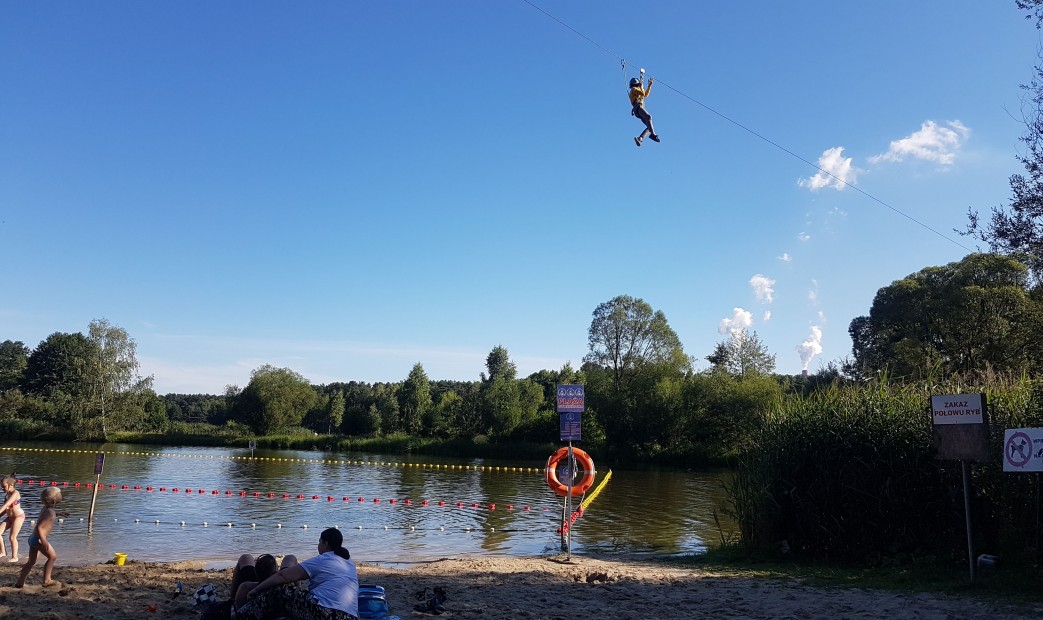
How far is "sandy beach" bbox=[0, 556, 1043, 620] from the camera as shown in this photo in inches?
292

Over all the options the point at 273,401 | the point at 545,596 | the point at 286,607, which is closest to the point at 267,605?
the point at 286,607

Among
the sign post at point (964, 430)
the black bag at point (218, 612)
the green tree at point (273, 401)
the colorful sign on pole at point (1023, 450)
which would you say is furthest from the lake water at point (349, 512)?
the green tree at point (273, 401)

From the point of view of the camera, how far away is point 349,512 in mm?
19922

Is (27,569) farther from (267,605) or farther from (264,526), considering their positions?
(264,526)

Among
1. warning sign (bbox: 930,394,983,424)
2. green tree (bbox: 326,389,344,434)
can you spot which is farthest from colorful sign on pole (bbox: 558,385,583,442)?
green tree (bbox: 326,389,344,434)

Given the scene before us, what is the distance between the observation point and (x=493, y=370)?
7775 centimetres

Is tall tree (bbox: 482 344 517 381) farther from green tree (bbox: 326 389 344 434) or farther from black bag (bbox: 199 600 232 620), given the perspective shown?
black bag (bbox: 199 600 232 620)

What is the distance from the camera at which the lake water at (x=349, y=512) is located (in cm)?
1428

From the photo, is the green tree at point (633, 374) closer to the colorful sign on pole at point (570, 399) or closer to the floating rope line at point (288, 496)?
the floating rope line at point (288, 496)

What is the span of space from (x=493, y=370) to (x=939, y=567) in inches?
2687

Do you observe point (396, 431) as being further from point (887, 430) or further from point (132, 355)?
point (887, 430)

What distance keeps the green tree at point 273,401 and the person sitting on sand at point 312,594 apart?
2685 inches

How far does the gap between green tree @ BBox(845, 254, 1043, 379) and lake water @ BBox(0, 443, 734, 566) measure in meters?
14.1

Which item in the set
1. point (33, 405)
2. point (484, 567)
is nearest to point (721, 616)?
point (484, 567)
